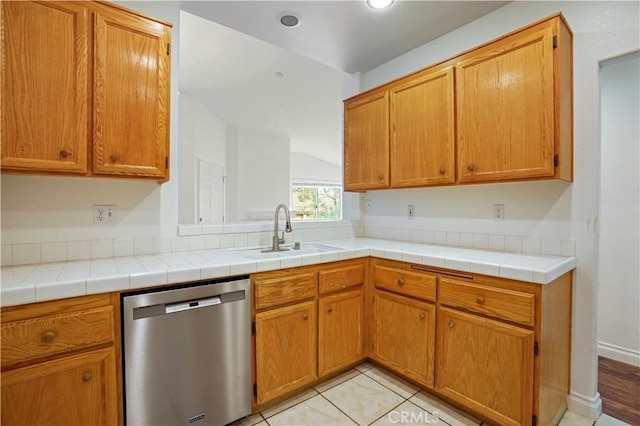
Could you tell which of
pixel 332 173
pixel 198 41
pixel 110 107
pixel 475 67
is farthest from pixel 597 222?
pixel 332 173

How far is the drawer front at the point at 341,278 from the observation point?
6.48 ft

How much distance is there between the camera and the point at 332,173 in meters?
8.71

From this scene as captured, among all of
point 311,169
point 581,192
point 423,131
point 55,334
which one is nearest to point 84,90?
point 55,334

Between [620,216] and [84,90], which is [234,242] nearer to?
[84,90]

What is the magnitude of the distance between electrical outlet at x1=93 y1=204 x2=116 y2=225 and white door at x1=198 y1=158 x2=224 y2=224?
2.96 m

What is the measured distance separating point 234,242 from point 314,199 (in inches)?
251

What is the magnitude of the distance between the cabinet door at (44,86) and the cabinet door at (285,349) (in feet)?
4.13

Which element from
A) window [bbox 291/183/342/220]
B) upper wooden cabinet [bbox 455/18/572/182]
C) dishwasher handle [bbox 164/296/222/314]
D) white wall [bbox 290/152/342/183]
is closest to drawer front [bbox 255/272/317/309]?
dishwasher handle [bbox 164/296/222/314]

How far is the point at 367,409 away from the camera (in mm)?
1823

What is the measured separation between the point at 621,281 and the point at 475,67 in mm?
1977

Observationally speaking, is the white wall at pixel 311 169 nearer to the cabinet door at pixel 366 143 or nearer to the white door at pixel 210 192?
the white door at pixel 210 192

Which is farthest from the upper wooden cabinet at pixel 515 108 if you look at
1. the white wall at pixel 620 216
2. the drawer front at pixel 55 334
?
the drawer front at pixel 55 334

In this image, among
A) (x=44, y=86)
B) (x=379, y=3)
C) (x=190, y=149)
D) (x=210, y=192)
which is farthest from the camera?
(x=210, y=192)

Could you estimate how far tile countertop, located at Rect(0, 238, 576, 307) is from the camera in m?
1.18
